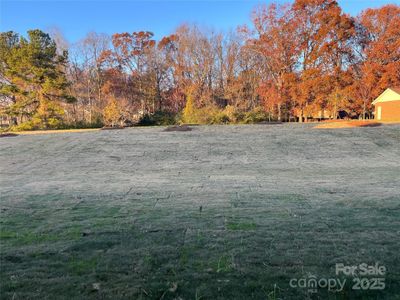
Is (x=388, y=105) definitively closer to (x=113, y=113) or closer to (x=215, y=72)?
(x=215, y=72)

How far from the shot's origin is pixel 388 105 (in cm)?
2542

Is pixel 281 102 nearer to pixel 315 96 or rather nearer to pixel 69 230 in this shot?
pixel 315 96

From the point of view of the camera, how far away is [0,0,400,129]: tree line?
2259 cm

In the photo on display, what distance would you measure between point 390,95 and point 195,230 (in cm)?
2737

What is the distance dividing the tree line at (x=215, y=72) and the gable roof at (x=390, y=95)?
1.92 meters

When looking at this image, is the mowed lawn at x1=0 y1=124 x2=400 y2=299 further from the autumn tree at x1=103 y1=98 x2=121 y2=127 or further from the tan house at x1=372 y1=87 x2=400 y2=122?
the tan house at x1=372 y1=87 x2=400 y2=122

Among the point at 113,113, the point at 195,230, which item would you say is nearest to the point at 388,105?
the point at 113,113

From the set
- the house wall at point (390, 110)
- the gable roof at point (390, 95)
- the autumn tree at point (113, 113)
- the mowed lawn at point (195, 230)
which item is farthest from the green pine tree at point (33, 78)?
the house wall at point (390, 110)

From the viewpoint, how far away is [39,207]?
4.32m

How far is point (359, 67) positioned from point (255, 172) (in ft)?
85.2

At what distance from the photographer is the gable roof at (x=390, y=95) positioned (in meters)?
24.5

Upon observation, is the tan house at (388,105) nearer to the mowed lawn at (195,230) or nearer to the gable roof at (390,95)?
the gable roof at (390,95)

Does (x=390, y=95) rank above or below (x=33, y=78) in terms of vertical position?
below

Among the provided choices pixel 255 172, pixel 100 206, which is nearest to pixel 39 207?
pixel 100 206
